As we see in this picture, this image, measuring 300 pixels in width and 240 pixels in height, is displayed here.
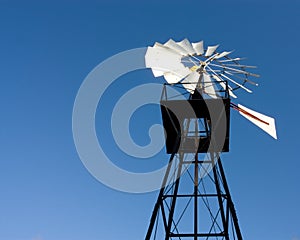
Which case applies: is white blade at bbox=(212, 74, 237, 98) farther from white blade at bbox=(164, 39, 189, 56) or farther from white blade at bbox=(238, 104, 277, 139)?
white blade at bbox=(164, 39, 189, 56)

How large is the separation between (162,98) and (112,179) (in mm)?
3617

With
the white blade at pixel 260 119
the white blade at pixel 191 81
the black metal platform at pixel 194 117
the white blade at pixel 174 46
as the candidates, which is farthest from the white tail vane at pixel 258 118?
the white blade at pixel 174 46

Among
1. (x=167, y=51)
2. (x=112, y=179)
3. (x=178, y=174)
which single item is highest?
(x=167, y=51)

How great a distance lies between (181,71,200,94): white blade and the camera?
1535 cm

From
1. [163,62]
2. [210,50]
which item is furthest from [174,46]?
[210,50]

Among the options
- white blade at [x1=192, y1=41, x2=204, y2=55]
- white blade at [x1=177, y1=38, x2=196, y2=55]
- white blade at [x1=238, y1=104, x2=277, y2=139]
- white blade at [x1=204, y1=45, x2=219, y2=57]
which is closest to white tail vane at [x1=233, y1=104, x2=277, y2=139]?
white blade at [x1=238, y1=104, x2=277, y2=139]

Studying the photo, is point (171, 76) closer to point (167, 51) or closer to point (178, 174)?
point (167, 51)

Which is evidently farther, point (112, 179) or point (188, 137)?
point (188, 137)

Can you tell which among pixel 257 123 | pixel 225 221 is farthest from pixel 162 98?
pixel 225 221

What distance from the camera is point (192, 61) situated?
1623cm

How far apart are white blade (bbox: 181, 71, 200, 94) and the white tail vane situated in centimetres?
173

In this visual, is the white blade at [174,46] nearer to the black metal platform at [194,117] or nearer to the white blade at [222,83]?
the white blade at [222,83]

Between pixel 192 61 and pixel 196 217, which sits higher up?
pixel 192 61

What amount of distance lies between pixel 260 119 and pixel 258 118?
0.08m
